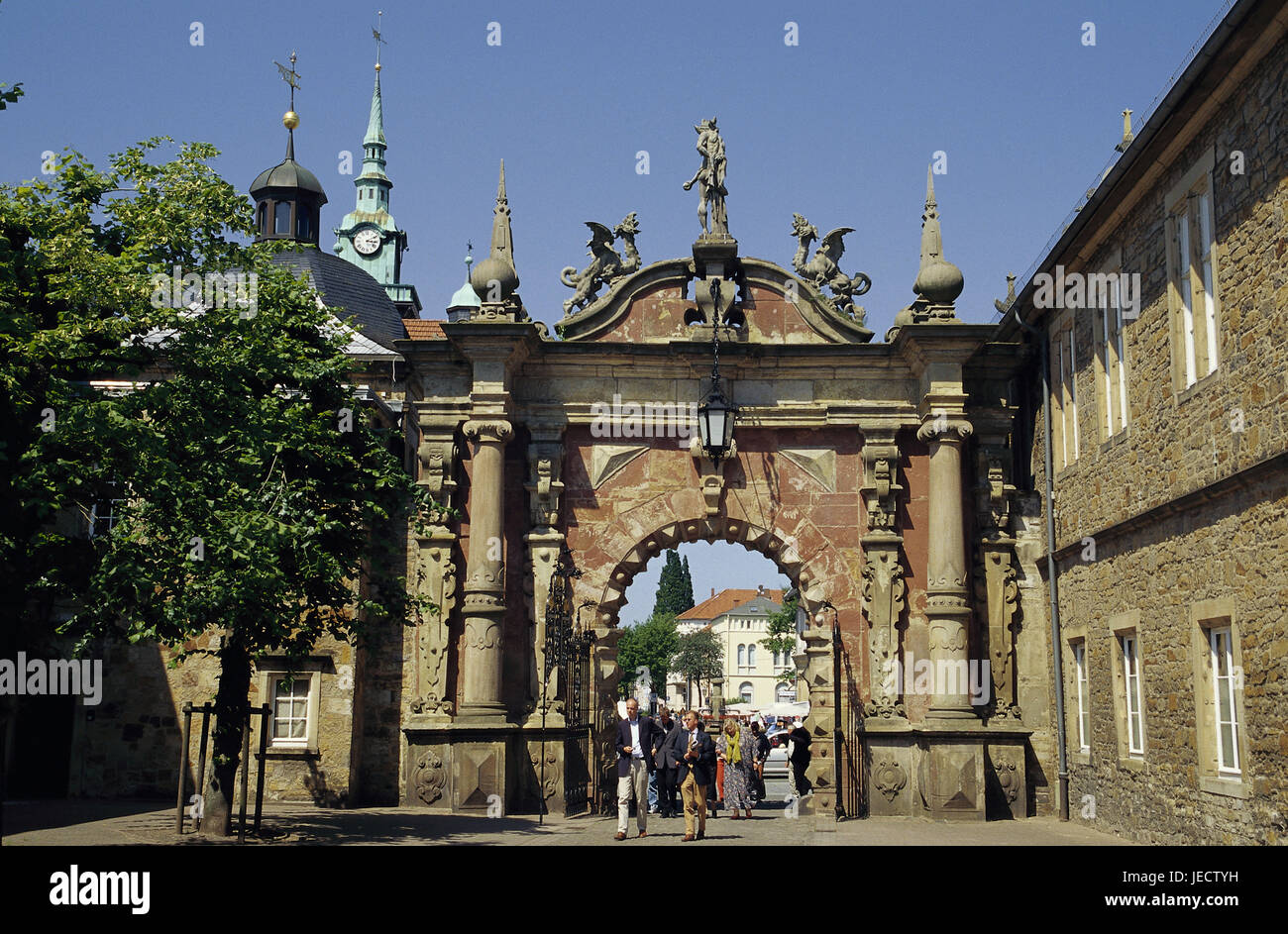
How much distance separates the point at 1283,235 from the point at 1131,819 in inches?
301

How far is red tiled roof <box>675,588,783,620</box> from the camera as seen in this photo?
12975cm

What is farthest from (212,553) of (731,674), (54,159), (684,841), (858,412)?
(731,674)

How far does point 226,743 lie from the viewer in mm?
16141

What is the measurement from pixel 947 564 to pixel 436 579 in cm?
756

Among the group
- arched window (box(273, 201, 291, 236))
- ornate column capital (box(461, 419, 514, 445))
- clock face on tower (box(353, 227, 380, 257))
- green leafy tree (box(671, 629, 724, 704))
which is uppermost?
clock face on tower (box(353, 227, 380, 257))

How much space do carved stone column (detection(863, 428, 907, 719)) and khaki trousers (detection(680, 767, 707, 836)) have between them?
14.0ft

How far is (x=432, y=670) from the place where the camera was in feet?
67.8

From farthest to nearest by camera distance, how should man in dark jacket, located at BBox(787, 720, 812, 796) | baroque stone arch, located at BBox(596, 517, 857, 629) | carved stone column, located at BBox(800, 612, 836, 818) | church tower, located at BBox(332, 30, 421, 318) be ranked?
1. church tower, located at BBox(332, 30, 421, 318)
2. man in dark jacket, located at BBox(787, 720, 812, 796)
3. baroque stone arch, located at BBox(596, 517, 857, 629)
4. carved stone column, located at BBox(800, 612, 836, 818)

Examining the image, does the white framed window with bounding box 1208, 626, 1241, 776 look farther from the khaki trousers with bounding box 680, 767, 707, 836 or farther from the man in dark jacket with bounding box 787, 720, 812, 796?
the man in dark jacket with bounding box 787, 720, 812, 796

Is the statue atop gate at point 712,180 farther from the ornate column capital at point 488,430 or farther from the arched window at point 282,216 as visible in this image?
the arched window at point 282,216

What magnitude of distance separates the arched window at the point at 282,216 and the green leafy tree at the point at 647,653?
56.4 meters

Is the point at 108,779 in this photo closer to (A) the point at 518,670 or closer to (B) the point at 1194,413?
(A) the point at 518,670

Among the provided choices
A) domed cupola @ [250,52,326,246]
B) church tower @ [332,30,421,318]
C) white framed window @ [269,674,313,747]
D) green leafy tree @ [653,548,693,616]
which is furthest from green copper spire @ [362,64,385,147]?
green leafy tree @ [653,548,693,616]

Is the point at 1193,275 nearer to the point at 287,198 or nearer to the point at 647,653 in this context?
the point at 287,198
